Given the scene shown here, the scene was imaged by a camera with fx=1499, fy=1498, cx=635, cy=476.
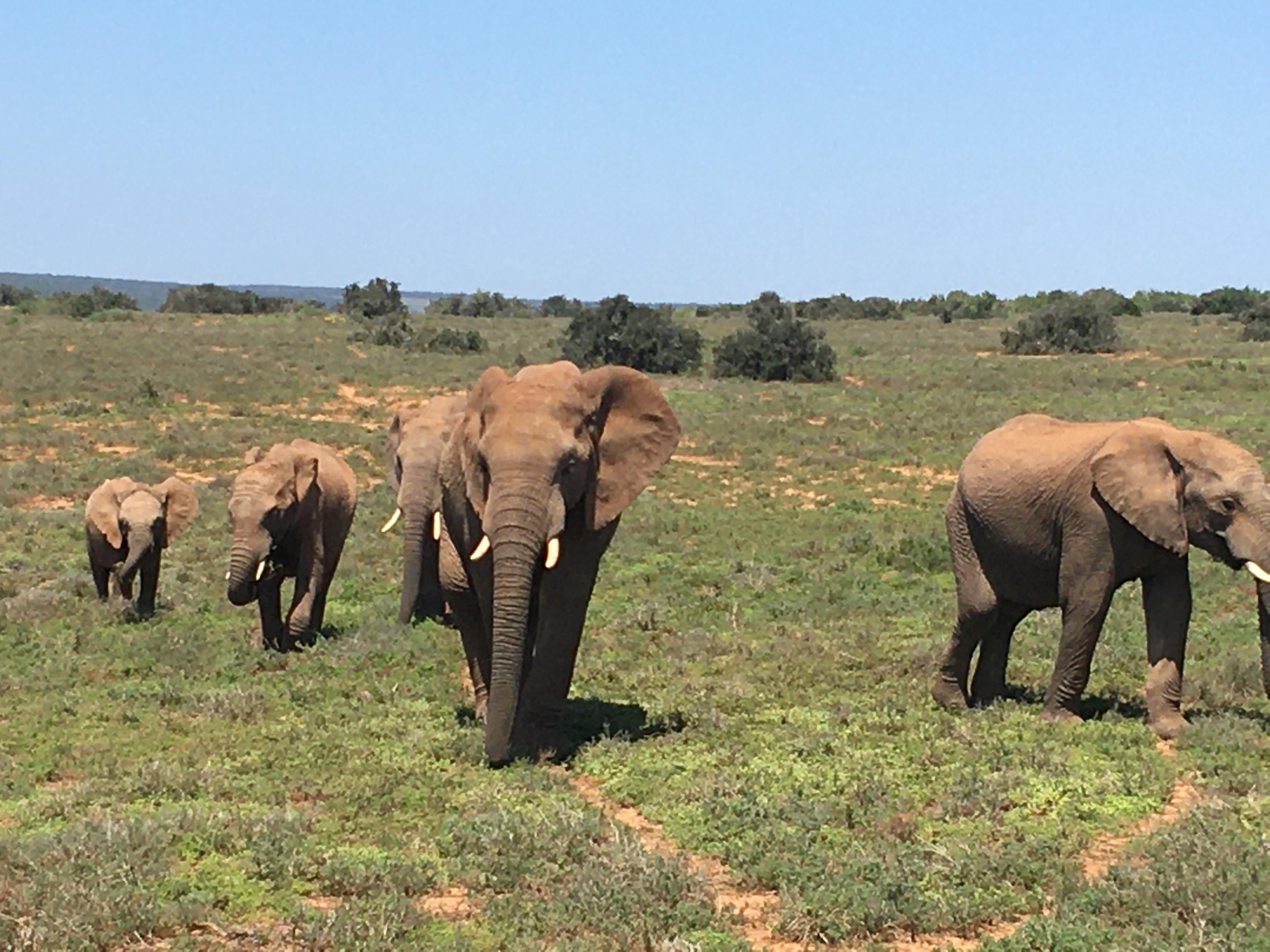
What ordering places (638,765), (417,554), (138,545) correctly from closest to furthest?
(638,765) → (417,554) → (138,545)

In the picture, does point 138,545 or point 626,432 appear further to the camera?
point 138,545

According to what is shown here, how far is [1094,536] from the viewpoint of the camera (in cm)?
1035

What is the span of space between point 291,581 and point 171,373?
68.8ft

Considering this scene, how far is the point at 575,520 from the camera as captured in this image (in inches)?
374

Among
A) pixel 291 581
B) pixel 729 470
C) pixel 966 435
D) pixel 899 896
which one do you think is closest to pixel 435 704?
pixel 899 896

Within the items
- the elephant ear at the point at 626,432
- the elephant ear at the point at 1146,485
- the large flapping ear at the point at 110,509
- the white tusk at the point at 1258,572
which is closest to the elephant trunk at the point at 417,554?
the large flapping ear at the point at 110,509

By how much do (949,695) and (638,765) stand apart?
3023mm

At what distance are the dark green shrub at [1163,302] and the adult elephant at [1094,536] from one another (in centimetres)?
7151

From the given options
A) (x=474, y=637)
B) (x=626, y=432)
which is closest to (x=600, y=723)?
(x=474, y=637)

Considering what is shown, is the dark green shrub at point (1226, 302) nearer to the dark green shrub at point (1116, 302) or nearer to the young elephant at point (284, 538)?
the dark green shrub at point (1116, 302)

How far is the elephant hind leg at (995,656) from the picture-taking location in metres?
11.5

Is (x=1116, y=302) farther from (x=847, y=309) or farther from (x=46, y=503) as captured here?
(x=46, y=503)

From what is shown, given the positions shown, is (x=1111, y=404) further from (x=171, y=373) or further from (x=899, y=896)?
→ (x=899, y=896)

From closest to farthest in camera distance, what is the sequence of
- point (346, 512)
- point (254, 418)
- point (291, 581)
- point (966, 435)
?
point (346, 512), point (291, 581), point (966, 435), point (254, 418)
